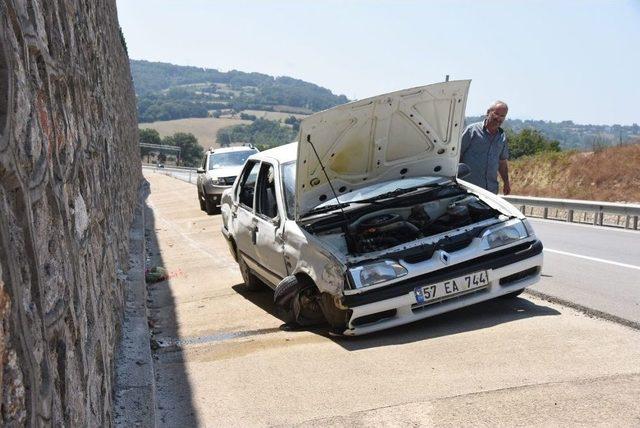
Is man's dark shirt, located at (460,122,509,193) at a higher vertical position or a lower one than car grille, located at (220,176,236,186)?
higher

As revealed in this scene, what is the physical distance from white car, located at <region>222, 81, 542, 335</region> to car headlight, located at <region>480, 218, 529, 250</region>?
1cm

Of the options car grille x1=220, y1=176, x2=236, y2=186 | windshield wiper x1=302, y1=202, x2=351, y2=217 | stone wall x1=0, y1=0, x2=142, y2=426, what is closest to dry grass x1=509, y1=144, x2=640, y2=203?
car grille x1=220, y1=176, x2=236, y2=186

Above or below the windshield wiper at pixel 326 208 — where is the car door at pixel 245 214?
below

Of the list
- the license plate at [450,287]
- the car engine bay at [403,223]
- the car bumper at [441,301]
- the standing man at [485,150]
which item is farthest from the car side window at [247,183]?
the license plate at [450,287]

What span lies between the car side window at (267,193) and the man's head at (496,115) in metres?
2.71

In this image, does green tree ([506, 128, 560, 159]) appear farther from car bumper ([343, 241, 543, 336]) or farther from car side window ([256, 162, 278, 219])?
car bumper ([343, 241, 543, 336])

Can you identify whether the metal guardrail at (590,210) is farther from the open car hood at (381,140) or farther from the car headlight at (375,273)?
the car headlight at (375,273)

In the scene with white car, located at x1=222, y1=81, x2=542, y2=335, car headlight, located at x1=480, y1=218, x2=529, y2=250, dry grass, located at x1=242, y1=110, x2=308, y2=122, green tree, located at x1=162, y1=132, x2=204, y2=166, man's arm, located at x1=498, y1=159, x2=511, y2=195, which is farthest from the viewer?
dry grass, located at x1=242, y1=110, x2=308, y2=122

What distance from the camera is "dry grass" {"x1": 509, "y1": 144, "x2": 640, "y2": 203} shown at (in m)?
27.5

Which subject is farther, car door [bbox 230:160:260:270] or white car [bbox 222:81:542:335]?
car door [bbox 230:160:260:270]

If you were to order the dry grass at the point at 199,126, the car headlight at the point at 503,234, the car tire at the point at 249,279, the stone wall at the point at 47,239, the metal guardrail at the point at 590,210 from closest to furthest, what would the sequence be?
the stone wall at the point at 47,239
the car headlight at the point at 503,234
the car tire at the point at 249,279
the metal guardrail at the point at 590,210
the dry grass at the point at 199,126

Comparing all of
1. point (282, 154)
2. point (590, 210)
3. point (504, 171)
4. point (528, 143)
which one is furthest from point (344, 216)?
point (528, 143)

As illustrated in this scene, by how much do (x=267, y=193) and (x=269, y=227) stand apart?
1.83 ft

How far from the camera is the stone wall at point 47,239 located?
2.29m
